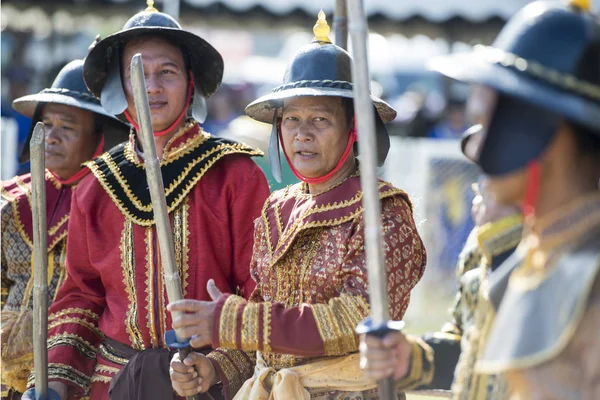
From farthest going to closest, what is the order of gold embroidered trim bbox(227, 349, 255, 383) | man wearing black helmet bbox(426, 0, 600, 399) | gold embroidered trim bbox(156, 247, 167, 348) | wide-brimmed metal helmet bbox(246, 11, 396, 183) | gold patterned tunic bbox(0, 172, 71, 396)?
1. gold patterned tunic bbox(0, 172, 71, 396)
2. gold embroidered trim bbox(156, 247, 167, 348)
3. gold embroidered trim bbox(227, 349, 255, 383)
4. wide-brimmed metal helmet bbox(246, 11, 396, 183)
5. man wearing black helmet bbox(426, 0, 600, 399)

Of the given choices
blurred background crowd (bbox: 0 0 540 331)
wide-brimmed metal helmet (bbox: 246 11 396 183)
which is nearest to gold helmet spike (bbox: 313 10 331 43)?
wide-brimmed metal helmet (bbox: 246 11 396 183)

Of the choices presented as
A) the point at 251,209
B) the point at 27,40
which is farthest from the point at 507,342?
the point at 27,40

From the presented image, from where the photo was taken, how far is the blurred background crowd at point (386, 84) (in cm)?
1037

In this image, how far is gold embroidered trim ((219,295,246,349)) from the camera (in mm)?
3379

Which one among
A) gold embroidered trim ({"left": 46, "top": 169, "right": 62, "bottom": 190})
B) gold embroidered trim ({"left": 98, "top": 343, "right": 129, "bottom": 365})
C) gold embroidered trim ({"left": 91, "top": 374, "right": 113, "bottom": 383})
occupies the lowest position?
gold embroidered trim ({"left": 91, "top": 374, "right": 113, "bottom": 383})

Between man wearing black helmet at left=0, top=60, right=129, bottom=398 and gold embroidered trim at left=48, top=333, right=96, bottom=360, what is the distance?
0.46 m

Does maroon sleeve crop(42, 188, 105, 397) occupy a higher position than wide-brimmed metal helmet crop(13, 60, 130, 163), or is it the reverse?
wide-brimmed metal helmet crop(13, 60, 130, 163)

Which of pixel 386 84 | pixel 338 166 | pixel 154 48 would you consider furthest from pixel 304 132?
pixel 386 84

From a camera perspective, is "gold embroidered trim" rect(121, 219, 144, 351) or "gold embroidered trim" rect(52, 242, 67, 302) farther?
"gold embroidered trim" rect(52, 242, 67, 302)

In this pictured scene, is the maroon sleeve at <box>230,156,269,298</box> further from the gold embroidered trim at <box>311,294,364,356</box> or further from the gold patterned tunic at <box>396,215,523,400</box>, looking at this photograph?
the gold patterned tunic at <box>396,215,523,400</box>

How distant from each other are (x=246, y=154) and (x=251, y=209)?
0.24 metres

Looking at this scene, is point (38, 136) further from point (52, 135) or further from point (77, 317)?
point (52, 135)

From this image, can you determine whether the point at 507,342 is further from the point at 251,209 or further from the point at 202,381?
the point at 251,209

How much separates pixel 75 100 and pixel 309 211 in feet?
5.77
